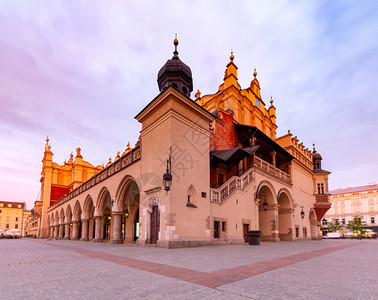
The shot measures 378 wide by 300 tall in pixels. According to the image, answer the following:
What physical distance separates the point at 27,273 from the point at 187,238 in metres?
9.30

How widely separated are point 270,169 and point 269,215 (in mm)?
4373

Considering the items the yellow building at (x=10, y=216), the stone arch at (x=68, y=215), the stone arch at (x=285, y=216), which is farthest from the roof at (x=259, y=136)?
the yellow building at (x=10, y=216)

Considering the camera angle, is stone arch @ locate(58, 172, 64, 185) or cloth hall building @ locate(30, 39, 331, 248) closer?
cloth hall building @ locate(30, 39, 331, 248)

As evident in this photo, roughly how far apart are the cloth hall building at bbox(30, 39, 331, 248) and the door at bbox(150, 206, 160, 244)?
0.18 ft

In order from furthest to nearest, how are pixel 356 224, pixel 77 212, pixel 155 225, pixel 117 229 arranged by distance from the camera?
pixel 356 224 < pixel 77 212 < pixel 117 229 < pixel 155 225

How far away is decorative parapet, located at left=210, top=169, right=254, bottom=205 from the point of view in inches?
661

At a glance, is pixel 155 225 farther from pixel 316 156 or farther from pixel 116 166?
pixel 316 156

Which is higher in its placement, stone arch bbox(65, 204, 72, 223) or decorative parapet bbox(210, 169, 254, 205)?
decorative parapet bbox(210, 169, 254, 205)

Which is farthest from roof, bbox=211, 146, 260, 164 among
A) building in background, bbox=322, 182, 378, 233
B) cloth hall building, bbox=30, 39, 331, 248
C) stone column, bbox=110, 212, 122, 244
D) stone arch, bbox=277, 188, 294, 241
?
building in background, bbox=322, 182, 378, 233

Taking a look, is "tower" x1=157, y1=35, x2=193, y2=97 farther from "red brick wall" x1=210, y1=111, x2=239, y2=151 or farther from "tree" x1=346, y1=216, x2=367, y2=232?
"tree" x1=346, y1=216, x2=367, y2=232

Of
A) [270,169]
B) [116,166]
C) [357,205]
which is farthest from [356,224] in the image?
[116,166]

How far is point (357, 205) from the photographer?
223ft

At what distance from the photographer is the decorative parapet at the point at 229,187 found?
16.8 m

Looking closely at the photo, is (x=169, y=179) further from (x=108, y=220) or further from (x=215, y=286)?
(x=108, y=220)
